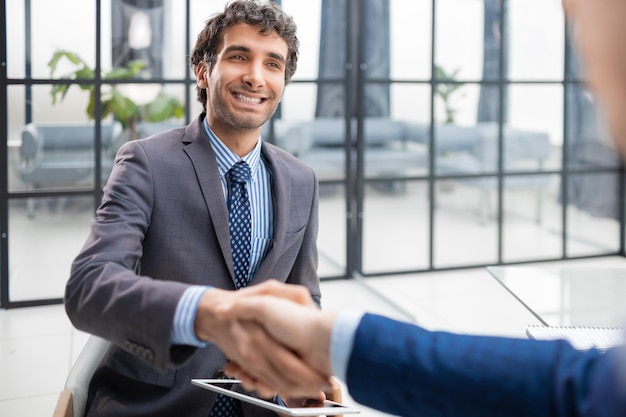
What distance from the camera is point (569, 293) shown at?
7.16ft

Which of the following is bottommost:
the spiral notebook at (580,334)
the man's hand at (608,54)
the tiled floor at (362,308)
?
the tiled floor at (362,308)

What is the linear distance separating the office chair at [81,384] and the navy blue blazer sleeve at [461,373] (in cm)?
58

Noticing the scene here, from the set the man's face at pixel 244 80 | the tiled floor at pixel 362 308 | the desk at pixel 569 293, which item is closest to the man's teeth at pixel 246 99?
the man's face at pixel 244 80

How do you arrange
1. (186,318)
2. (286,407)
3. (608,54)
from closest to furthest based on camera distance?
(608,54) < (186,318) < (286,407)

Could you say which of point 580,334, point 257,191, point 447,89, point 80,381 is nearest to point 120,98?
point 447,89

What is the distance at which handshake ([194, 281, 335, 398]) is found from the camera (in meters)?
0.97

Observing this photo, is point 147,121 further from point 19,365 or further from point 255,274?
point 255,274

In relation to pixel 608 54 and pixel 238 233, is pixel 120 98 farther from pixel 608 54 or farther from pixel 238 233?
pixel 608 54

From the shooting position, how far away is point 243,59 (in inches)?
72.9

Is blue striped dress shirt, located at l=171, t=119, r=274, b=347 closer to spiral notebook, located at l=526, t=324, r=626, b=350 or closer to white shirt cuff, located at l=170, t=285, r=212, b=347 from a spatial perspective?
white shirt cuff, located at l=170, t=285, r=212, b=347

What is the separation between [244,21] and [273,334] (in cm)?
104

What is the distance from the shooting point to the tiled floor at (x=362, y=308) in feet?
10.0

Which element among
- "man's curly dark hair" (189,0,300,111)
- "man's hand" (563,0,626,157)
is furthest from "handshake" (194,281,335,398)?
"man's curly dark hair" (189,0,300,111)

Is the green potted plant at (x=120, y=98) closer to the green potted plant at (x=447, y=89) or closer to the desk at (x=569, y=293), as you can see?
the green potted plant at (x=447, y=89)
